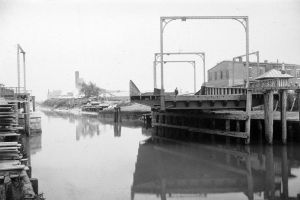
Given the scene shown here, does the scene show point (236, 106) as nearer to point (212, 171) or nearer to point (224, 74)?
point (212, 171)

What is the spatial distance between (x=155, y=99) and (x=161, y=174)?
30.4 feet

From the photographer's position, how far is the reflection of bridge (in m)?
14.2

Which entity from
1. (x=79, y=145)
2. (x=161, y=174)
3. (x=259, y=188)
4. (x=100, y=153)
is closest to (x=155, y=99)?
(x=100, y=153)

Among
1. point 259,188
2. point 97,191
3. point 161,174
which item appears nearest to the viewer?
point 97,191

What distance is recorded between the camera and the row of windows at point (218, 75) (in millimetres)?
44031

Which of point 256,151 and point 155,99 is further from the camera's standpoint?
point 155,99

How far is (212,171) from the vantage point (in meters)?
17.3

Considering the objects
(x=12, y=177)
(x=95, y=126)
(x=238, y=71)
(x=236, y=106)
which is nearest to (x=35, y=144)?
(x=236, y=106)

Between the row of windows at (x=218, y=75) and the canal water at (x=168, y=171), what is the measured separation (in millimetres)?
19179

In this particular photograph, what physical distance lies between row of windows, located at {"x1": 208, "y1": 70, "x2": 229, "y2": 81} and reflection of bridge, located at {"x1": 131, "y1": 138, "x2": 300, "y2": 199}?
21012 mm

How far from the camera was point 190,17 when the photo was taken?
75.7 ft

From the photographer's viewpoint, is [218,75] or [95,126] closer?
[95,126]

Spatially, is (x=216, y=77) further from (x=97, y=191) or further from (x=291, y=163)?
(x=97, y=191)

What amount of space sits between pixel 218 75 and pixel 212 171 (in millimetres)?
30252
